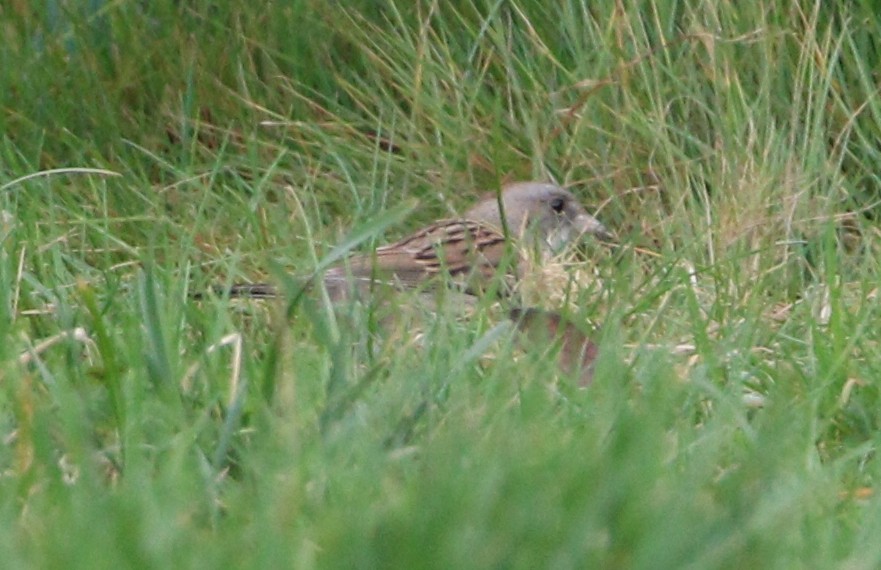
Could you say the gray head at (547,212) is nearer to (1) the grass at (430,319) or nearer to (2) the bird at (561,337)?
(1) the grass at (430,319)

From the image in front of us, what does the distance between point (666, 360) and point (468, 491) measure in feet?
3.66

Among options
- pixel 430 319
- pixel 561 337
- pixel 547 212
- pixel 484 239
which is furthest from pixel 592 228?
pixel 561 337

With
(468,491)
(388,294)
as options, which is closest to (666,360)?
(388,294)

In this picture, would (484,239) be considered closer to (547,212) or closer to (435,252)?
(435,252)

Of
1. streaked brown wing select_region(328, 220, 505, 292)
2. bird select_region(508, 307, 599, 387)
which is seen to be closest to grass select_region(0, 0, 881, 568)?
bird select_region(508, 307, 599, 387)

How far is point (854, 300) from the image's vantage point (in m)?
4.04

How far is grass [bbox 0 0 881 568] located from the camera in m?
2.03

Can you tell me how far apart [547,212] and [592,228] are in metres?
0.19

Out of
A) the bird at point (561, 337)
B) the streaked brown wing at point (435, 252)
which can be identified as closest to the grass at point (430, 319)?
the bird at point (561, 337)

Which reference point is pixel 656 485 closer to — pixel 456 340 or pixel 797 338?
pixel 456 340

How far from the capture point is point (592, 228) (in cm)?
508

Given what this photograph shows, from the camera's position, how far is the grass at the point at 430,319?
6.64 feet

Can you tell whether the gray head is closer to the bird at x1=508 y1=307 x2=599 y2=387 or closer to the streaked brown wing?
the streaked brown wing

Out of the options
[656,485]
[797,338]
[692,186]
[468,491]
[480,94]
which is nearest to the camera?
[468,491]
